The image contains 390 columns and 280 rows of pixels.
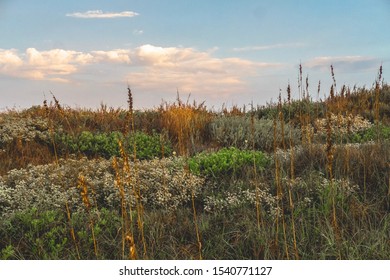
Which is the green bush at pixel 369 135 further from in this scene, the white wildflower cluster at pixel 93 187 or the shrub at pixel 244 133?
the white wildflower cluster at pixel 93 187

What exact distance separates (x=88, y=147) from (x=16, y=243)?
12.5ft

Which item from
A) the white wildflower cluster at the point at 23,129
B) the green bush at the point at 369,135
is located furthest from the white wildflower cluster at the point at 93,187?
the green bush at the point at 369,135

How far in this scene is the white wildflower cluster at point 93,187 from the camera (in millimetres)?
4730

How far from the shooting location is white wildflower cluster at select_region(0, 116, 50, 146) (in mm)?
7757

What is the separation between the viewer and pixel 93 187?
5.09 m

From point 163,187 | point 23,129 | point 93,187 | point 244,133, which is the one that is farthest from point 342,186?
point 23,129

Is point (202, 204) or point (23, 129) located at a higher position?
point (23, 129)

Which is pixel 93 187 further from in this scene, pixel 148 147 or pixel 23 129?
pixel 23 129

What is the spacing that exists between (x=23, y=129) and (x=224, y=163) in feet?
13.6

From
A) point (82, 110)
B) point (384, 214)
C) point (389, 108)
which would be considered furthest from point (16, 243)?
point (389, 108)

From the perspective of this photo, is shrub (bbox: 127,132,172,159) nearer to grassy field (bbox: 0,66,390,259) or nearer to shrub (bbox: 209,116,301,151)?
grassy field (bbox: 0,66,390,259)

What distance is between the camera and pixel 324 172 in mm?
5344
